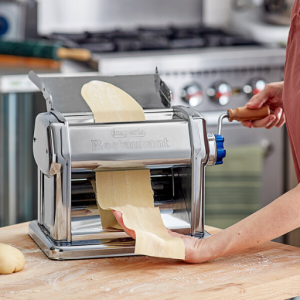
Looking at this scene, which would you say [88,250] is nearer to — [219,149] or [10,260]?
[10,260]

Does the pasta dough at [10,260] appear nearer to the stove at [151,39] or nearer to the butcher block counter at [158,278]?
the butcher block counter at [158,278]

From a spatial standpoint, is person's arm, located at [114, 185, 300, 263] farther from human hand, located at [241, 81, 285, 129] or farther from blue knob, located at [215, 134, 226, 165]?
human hand, located at [241, 81, 285, 129]

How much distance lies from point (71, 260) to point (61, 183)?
154 millimetres

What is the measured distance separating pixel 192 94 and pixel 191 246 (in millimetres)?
1438

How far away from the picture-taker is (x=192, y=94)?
2.41m

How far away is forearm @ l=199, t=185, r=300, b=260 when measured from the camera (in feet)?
3.28

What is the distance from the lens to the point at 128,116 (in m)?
1.14

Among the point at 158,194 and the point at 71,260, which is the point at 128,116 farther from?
the point at 71,260

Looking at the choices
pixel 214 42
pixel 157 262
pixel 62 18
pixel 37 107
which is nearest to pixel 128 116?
pixel 157 262

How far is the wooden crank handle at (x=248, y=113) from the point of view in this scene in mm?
1273

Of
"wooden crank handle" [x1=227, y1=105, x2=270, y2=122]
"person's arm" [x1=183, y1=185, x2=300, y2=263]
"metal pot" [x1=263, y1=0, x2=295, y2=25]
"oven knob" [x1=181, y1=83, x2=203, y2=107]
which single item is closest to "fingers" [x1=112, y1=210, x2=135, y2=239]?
"person's arm" [x1=183, y1=185, x2=300, y2=263]

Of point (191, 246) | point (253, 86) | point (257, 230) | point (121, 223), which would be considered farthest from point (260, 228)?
point (253, 86)

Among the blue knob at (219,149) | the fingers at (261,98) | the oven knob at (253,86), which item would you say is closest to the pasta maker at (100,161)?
the blue knob at (219,149)

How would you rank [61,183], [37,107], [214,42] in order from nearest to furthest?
[61,183] → [37,107] → [214,42]
